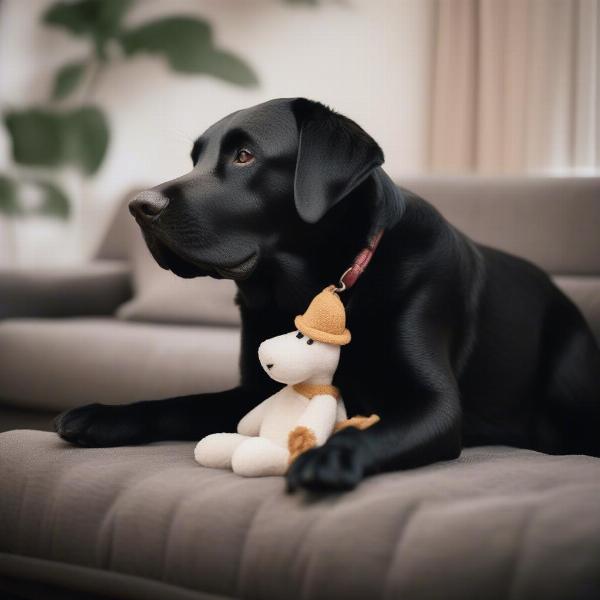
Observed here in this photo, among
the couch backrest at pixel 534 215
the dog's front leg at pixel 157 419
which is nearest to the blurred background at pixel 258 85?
the couch backrest at pixel 534 215

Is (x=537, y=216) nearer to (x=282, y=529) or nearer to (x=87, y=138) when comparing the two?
(x=282, y=529)

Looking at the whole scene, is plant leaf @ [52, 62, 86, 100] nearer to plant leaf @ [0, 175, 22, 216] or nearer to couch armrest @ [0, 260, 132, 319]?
plant leaf @ [0, 175, 22, 216]

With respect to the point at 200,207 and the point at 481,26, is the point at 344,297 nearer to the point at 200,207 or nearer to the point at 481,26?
the point at 200,207

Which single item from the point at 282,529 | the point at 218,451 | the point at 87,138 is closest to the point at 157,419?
the point at 218,451

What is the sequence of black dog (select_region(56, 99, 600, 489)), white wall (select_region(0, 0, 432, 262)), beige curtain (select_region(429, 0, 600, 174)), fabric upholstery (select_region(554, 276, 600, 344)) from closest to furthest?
black dog (select_region(56, 99, 600, 489)), fabric upholstery (select_region(554, 276, 600, 344)), beige curtain (select_region(429, 0, 600, 174)), white wall (select_region(0, 0, 432, 262))

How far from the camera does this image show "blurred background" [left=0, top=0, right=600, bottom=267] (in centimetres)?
322

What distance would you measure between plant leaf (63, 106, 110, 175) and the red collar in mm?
3248

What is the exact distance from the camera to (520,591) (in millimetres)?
742

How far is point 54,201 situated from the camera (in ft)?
13.6

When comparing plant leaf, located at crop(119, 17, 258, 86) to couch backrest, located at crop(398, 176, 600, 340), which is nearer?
couch backrest, located at crop(398, 176, 600, 340)

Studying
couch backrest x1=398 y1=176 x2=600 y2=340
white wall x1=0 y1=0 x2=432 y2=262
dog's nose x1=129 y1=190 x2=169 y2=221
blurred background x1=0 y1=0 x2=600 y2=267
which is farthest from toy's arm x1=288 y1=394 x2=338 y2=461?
white wall x1=0 y1=0 x2=432 y2=262

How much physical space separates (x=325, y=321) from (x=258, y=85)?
3.07 m

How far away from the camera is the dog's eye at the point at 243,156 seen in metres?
1.16

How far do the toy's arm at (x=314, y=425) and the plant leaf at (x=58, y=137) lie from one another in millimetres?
3387
